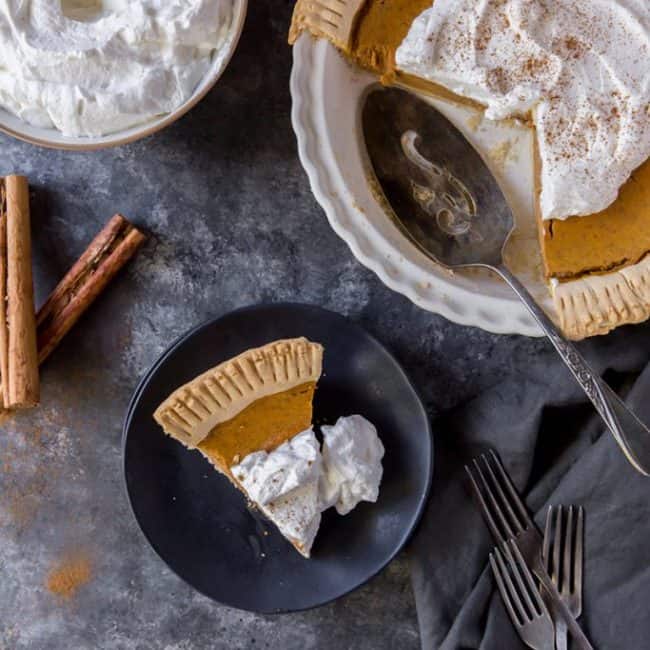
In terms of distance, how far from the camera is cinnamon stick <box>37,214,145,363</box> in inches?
77.1

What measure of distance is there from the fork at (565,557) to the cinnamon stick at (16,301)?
109cm

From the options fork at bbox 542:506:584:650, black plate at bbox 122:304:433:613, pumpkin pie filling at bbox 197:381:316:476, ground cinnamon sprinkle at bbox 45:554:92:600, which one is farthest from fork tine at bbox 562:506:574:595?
ground cinnamon sprinkle at bbox 45:554:92:600

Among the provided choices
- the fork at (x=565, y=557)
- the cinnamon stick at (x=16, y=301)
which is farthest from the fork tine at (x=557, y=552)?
the cinnamon stick at (x=16, y=301)

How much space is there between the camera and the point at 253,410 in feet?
6.01

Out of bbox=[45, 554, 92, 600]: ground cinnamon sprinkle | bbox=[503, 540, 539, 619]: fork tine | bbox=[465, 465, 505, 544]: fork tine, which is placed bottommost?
bbox=[45, 554, 92, 600]: ground cinnamon sprinkle

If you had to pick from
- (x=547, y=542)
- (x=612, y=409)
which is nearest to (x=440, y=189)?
(x=612, y=409)

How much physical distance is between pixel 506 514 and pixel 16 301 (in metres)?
1.10

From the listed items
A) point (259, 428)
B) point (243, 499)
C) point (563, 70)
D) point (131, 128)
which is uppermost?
point (563, 70)

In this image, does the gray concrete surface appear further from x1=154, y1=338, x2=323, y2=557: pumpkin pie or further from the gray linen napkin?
x1=154, y1=338, x2=323, y2=557: pumpkin pie

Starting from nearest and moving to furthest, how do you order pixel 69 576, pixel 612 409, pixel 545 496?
pixel 612 409, pixel 545 496, pixel 69 576

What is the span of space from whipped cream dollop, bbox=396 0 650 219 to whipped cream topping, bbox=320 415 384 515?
22.2 inches

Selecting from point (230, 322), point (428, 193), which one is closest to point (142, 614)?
point (230, 322)

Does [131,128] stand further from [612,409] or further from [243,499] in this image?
[612,409]

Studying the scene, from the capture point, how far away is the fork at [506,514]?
73.4 inches
